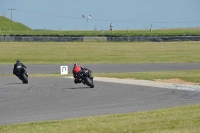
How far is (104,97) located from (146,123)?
842cm

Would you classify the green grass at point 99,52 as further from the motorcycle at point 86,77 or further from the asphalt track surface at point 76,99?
the asphalt track surface at point 76,99

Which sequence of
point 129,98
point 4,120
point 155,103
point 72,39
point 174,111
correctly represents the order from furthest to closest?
point 72,39 < point 129,98 < point 155,103 < point 174,111 < point 4,120

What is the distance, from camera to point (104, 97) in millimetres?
22797

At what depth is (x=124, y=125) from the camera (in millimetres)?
14227

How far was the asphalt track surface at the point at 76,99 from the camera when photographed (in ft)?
58.9

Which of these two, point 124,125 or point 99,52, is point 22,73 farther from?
point 99,52

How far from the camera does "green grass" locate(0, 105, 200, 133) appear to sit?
1352 centimetres

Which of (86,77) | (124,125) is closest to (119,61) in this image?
(86,77)

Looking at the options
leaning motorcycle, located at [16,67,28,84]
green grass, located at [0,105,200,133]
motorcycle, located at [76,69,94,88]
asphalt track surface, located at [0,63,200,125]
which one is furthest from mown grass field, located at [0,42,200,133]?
leaning motorcycle, located at [16,67,28,84]

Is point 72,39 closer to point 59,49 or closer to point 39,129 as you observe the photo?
point 59,49

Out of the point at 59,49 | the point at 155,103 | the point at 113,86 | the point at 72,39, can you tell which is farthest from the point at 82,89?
the point at 72,39

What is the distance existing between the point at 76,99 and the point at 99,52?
41.4 metres

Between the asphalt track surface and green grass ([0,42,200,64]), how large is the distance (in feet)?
84.5

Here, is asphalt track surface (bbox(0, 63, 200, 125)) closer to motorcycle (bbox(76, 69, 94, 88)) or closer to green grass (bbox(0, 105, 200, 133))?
motorcycle (bbox(76, 69, 94, 88))
